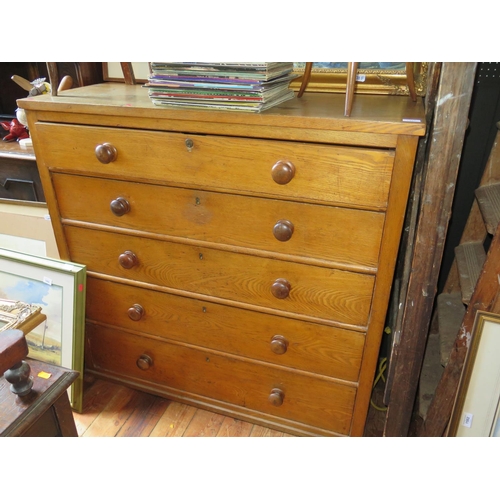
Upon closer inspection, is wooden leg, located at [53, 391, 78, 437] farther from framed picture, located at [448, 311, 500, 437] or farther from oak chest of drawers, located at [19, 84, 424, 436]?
framed picture, located at [448, 311, 500, 437]

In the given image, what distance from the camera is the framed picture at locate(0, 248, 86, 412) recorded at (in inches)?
60.3

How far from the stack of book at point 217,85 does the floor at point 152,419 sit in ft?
3.75

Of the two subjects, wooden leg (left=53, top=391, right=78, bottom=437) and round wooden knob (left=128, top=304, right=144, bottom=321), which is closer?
wooden leg (left=53, top=391, right=78, bottom=437)

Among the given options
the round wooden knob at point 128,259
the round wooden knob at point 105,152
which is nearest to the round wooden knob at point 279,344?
the round wooden knob at point 128,259

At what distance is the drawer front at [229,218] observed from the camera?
1.14m

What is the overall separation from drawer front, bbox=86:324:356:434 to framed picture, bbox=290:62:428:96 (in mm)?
934

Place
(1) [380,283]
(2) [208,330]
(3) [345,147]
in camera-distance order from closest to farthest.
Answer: (3) [345,147], (1) [380,283], (2) [208,330]

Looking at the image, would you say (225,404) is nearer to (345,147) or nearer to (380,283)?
(380,283)

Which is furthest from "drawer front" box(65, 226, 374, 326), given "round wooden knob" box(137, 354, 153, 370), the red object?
the red object

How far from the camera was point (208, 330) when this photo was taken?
58.3 inches

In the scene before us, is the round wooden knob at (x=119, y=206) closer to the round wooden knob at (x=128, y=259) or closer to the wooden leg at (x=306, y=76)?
the round wooden knob at (x=128, y=259)

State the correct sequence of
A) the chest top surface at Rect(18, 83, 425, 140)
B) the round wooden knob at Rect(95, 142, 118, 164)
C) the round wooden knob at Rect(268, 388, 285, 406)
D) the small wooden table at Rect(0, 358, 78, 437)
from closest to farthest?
the small wooden table at Rect(0, 358, 78, 437), the chest top surface at Rect(18, 83, 425, 140), the round wooden knob at Rect(95, 142, 118, 164), the round wooden knob at Rect(268, 388, 285, 406)
